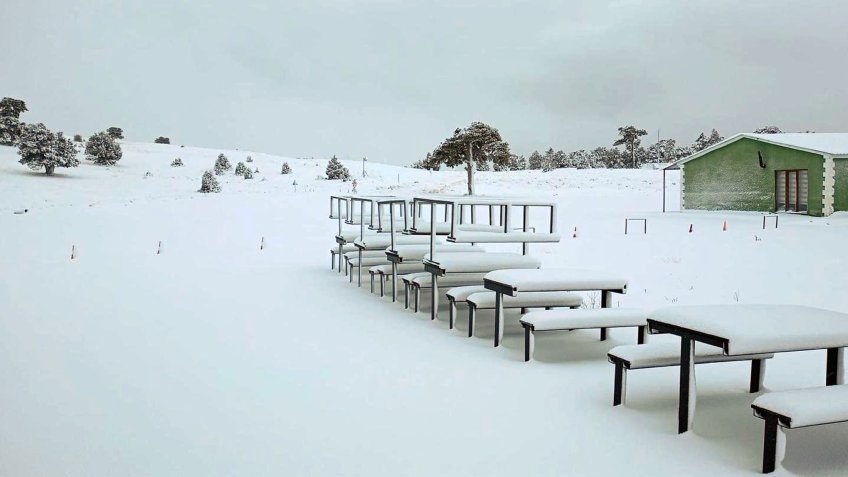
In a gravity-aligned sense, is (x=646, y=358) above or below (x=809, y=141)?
below

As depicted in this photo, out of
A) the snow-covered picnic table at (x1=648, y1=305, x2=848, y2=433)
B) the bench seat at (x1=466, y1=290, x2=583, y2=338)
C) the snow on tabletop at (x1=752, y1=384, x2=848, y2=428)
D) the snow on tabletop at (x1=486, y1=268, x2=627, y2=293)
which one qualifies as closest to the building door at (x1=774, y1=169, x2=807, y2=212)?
the bench seat at (x1=466, y1=290, x2=583, y2=338)

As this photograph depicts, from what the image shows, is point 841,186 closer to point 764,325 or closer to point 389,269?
point 389,269

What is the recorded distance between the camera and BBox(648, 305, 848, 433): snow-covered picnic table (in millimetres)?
3566

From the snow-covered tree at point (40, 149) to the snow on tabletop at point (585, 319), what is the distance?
41.6 meters

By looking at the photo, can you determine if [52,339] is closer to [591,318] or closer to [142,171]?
[591,318]

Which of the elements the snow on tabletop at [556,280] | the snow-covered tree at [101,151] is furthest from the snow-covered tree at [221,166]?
the snow on tabletop at [556,280]

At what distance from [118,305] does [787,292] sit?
402 inches

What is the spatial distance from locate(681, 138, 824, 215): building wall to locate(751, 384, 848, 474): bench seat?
25939mm

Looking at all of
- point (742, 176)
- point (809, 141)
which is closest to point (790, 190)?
point (742, 176)

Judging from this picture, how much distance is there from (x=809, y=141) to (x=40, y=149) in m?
41.9

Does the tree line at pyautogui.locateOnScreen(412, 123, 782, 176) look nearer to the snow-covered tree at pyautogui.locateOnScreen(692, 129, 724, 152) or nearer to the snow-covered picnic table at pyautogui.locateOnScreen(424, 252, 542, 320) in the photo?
the snow-covered tree at pyautogui.locateOnScreen(692, 129, 724, 152)

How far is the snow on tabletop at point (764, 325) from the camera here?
3549 mm

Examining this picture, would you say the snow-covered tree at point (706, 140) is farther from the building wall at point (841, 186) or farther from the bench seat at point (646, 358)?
the bench seat at point (646, 358)

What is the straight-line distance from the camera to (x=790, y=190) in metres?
26.9
